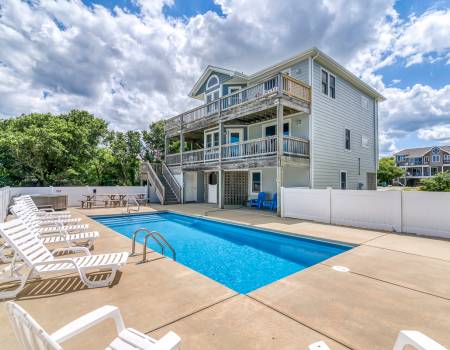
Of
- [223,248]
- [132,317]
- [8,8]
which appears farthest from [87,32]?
[132,317]

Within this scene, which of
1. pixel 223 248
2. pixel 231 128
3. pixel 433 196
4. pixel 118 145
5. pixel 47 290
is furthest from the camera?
pixel 118 145

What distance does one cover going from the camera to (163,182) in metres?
18.8

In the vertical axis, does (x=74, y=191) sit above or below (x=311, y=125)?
below

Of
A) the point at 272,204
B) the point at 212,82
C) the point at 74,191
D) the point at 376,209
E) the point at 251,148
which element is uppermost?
the point at 212,82

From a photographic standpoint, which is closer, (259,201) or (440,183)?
(440,183)

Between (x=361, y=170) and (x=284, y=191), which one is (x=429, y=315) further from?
(x=361, y=170)

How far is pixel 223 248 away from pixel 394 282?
4727mm

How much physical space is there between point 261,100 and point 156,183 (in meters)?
10.6

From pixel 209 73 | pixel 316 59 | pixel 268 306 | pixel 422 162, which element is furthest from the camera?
pixel 422 162

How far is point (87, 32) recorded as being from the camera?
10.9 m

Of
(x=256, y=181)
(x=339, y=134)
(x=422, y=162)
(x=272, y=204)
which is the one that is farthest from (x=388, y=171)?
(x=272, y=204)

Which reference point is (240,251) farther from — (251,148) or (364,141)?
(364,141)

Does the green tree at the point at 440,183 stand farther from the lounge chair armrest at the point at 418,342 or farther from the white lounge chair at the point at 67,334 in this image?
the white lounge chair at the point at 67,334

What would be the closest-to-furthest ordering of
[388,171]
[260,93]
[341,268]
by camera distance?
[341,268], [260,93], [388,171]
